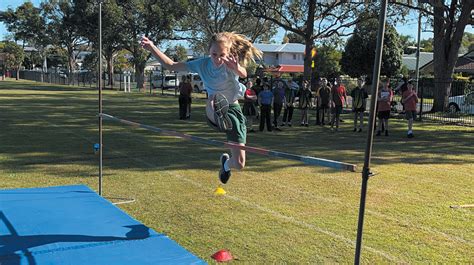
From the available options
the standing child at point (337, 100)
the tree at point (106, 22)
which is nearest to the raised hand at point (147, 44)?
the standing child at point (337, 100)

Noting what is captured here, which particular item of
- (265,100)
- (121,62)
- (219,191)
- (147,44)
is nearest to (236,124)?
(147,44)

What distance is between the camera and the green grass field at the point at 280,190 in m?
5.39

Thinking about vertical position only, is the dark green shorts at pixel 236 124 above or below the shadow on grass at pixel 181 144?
above

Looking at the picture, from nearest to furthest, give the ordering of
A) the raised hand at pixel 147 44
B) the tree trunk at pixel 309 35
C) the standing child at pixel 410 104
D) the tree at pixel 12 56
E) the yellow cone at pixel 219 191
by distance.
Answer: the raised hand at pixel 147 44 < the yellow cone at pixel 219 191 < the standing child at pixel 410 104 < the tree trunk at pixel 309 35 < the tree at pixel 12 56

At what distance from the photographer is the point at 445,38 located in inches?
909

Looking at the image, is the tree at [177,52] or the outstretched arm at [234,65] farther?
the tree at [177,52]

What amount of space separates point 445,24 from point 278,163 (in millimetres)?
16214

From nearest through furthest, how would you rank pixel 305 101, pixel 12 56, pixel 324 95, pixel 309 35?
1. pixel 305 101
2. pixel 324 95
3. pixel 309 35
4. pixel 12 56

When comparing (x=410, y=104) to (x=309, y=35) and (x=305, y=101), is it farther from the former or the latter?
(x=309, y=35)

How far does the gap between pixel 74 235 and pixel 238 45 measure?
274cm

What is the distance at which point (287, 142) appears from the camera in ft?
45.1

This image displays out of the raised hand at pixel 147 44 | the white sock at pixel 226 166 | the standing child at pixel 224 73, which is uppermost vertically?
the raised hand at pixel 147 44

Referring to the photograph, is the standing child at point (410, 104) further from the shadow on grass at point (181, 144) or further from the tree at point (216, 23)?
the tree at point (216, 23)

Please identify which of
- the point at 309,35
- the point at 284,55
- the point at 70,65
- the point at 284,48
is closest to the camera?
the point at 309,35
